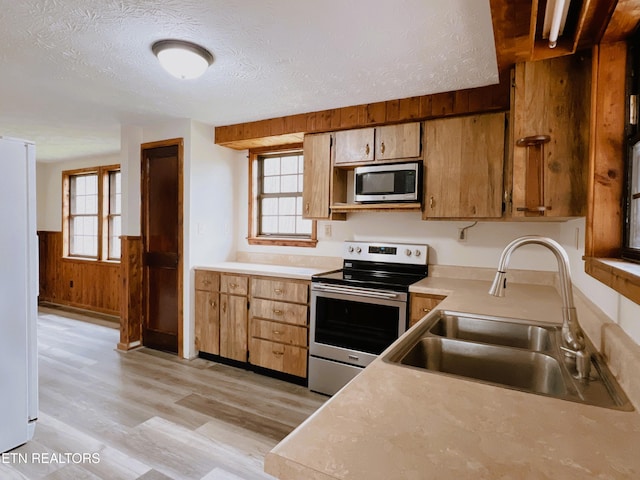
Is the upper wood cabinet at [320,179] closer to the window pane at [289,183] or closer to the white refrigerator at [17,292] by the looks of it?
the window pane at [289,183]

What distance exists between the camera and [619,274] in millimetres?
895

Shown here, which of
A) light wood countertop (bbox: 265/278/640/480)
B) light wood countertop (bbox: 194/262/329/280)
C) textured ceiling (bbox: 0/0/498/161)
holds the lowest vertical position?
light wood countertop (bbox: 265/278/640/480)

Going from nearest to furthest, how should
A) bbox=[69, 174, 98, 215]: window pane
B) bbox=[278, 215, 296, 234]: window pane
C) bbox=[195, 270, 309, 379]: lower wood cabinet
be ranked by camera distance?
bbox=[195, 270, 309, 379]: lower wood cabinet < bbox=[278, 215, 296, 234]: window pane < bbox=[69, 174, 98, 215]: window pane

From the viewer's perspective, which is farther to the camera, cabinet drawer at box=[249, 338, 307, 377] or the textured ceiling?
cabinet drawer at box=[249, 338, 307, 377]

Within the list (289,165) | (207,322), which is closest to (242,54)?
(289,165)

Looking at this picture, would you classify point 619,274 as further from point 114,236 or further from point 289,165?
point 114,236

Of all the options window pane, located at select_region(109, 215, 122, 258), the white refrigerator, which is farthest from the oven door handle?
window pane, located at select_region(109, 215, 122, 258)

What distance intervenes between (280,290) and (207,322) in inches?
36.8

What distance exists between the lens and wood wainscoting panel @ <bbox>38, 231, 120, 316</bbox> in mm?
5234

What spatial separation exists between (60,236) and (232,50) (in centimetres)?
535

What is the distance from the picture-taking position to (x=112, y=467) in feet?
6.47

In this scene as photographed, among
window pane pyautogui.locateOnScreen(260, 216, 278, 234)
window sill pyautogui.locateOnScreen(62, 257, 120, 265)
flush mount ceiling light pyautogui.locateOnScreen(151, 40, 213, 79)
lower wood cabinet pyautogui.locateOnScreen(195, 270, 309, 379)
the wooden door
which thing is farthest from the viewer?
window sill pyautogui.locateOnScreen(62, 257, 120, 265)

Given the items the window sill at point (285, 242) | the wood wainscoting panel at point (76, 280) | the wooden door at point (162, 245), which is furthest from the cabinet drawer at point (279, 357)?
the wood wainscoting panel at point (76, 280)

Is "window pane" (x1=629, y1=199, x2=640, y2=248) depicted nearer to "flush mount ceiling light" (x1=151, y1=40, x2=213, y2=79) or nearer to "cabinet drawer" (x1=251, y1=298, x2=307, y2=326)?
"flush mount ceiling light" (x1=151, y1=40, x2=213, y2=79)
